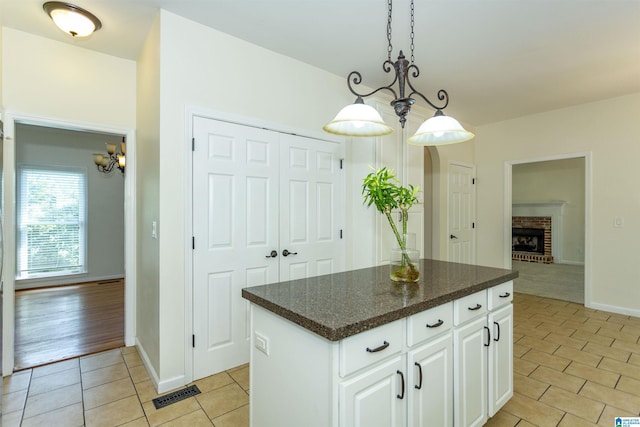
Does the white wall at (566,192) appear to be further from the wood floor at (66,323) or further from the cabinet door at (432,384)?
the wood floor at (66,323)

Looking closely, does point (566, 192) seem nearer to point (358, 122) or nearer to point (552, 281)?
point (552, 281)

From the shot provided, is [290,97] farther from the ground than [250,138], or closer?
farther from the ground

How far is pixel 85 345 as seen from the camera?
3.02 metres

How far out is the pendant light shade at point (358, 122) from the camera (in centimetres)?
165

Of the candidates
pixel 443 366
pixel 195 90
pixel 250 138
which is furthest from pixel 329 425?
pixel 195 90

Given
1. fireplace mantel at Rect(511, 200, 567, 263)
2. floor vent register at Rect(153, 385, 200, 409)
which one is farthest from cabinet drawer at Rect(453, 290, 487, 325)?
fireplace mantel at Rect(511, 200, 567, 263)

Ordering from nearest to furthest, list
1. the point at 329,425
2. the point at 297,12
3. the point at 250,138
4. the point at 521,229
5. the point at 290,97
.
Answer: the point at 329,425 < the point at 297,12 < the point at 250,138 < the point at 290,97 < the point at 521,229

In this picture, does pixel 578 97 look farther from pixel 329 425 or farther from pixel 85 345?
pixel 85 345

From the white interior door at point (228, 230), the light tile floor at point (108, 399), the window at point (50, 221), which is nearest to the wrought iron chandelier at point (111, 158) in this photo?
the window at point (50, 221)

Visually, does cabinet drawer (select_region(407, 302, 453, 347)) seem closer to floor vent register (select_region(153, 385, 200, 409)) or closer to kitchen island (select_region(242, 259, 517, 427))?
kitchen island (select_region(242, 259, 517, 427))

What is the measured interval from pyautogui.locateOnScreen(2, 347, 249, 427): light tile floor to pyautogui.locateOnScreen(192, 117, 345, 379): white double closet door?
12.2 inches

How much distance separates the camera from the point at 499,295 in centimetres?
192

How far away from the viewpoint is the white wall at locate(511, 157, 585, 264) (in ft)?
23.8

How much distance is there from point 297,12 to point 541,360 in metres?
3.52
